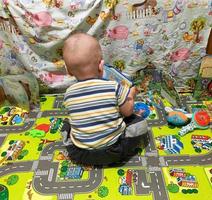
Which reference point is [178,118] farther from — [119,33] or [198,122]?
[119,33]

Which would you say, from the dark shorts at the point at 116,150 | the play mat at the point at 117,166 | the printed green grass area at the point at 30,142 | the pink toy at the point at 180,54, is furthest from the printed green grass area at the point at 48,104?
the pink toy at the point at 180,54

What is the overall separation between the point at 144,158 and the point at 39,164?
1.33ft

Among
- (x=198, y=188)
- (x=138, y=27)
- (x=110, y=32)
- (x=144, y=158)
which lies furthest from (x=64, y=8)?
(x=198, y=188)

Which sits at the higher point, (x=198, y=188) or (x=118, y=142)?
(x=118, y=142)

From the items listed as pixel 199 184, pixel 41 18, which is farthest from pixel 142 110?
pixel 41 18

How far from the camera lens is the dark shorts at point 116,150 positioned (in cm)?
103

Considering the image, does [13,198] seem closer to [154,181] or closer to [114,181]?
[114,181]

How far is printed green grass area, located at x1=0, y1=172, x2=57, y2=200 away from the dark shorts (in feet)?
0.55

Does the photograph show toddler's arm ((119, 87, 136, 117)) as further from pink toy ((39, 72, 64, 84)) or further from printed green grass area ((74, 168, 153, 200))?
pink toy ((39, 72, 64, 84))

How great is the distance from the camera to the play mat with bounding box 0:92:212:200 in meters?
1.00

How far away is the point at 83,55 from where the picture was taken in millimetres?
913

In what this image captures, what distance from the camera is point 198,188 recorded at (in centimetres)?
100

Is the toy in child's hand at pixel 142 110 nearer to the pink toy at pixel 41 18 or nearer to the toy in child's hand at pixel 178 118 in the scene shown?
the toy in child's hand at pixel 178 118

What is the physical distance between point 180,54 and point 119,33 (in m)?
0.31
